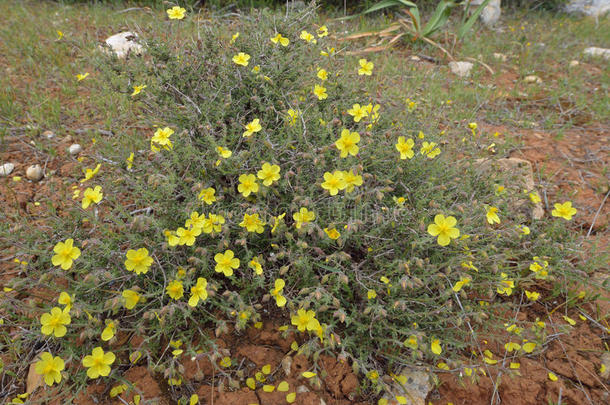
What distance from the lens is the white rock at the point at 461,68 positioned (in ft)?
14.0

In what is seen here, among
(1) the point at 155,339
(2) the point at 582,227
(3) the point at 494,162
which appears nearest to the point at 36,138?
(1) the point at 155,339

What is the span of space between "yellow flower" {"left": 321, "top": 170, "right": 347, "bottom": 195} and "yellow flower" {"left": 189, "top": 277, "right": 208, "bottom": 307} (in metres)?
0.72

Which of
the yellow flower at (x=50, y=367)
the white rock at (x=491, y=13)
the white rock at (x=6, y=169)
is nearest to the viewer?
the yellow flower at (x=50, y=367)

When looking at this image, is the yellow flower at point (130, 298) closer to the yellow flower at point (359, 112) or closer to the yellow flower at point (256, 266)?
the yellow flower at point (256, 266)

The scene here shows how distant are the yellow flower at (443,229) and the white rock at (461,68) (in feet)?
10.0

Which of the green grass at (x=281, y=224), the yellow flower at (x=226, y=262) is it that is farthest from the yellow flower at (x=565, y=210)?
the yellow flower at (x=226, y=262)

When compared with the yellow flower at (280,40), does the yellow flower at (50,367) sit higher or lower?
lower

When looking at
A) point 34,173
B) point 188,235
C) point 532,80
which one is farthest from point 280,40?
point 532,80

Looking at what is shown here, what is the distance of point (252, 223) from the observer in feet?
6.02

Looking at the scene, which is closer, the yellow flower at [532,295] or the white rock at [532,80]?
the yellow flower at [532,295]

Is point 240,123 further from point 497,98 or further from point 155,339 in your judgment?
point 497,98

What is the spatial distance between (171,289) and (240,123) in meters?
1.00

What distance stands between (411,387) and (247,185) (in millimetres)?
1239

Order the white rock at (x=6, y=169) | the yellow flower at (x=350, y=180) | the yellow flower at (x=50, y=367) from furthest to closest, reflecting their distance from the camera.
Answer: the white rock at (x=6, y=169), the yellow flower at (x=350, y=180), the yellow flower at (x=50, y=367)
